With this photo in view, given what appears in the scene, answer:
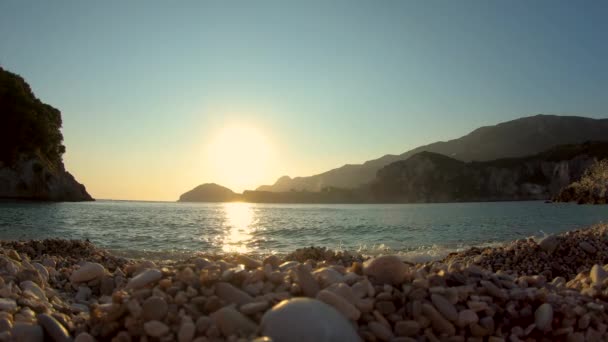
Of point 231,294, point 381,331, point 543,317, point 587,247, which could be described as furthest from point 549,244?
point 231,294

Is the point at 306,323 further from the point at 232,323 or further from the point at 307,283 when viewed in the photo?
the point at 307,283

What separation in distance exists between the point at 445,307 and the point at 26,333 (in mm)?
3004

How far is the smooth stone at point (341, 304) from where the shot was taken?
9.90ft

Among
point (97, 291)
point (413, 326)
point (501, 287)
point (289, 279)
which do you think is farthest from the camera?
point (97, 291)

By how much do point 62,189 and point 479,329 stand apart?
83932 mm

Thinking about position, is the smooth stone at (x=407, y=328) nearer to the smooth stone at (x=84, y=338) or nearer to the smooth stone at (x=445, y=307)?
the smooth stone at (x=445, y=307)

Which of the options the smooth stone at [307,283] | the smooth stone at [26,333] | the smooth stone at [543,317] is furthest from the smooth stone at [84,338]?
the smooth stone at [543,317]

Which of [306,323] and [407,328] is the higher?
[306,323]

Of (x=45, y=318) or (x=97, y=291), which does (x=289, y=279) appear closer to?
(x=45, y=318)

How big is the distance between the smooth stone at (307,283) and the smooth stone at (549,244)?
299 inches

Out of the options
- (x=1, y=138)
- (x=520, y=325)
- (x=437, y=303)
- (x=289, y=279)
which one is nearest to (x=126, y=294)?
(x=289, y=279)

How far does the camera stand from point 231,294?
3.27 metres

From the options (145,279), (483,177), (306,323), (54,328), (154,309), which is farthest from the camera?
(483,177)

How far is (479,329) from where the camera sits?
326 cm
